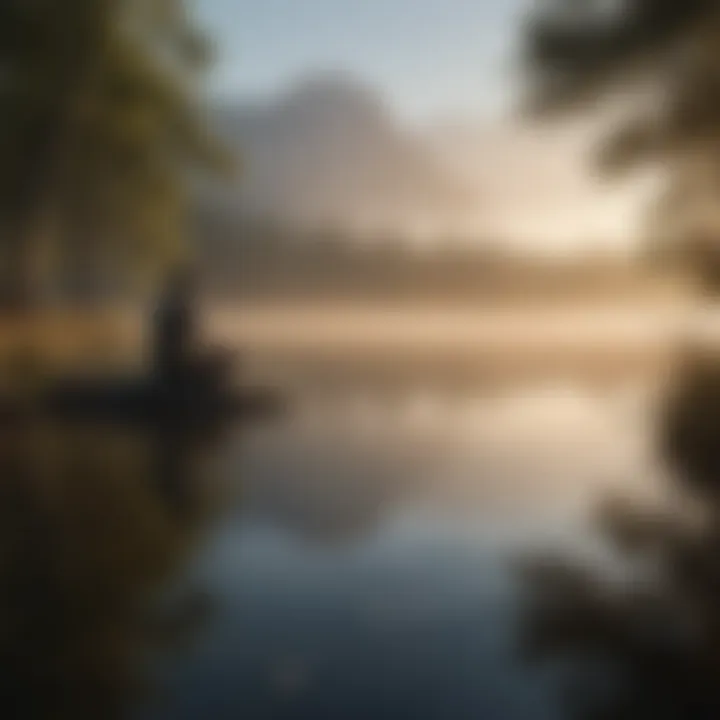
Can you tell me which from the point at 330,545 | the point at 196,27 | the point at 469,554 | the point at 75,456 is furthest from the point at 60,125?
the point at 469,554

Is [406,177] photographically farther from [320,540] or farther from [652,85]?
[320,540]

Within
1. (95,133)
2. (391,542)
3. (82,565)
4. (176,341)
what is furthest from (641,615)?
(95,133)

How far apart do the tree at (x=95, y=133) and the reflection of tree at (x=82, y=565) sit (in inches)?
14.7

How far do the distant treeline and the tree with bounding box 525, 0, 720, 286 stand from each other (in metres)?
0.14

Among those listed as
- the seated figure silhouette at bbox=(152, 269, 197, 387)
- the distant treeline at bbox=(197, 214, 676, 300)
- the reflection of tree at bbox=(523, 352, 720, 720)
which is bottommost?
the reflection of tree at bbox=(523, 352, 720, 720)

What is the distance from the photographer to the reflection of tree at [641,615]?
2.21ft

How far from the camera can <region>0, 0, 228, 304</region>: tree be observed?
1.46m

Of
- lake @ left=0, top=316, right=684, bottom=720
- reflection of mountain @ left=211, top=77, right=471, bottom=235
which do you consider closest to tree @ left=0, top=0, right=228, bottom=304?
reflection of mountain @ left=211, top=77, right=471, bottom=235

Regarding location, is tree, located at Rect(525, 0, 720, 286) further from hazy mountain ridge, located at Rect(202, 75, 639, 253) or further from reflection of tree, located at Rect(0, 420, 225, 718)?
reflection of tree, located at Rect(0, 420, 225, 718)

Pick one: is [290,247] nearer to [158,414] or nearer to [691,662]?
[158,414]

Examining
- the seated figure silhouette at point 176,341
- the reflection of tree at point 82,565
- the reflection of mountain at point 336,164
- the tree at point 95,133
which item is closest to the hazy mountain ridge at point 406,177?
the reflection of mountain at point 336,164

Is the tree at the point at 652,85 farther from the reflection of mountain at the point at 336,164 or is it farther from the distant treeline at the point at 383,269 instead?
the reflection of mountain at the point at 336,164

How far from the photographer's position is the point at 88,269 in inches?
61.2

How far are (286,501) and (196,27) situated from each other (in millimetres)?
918
